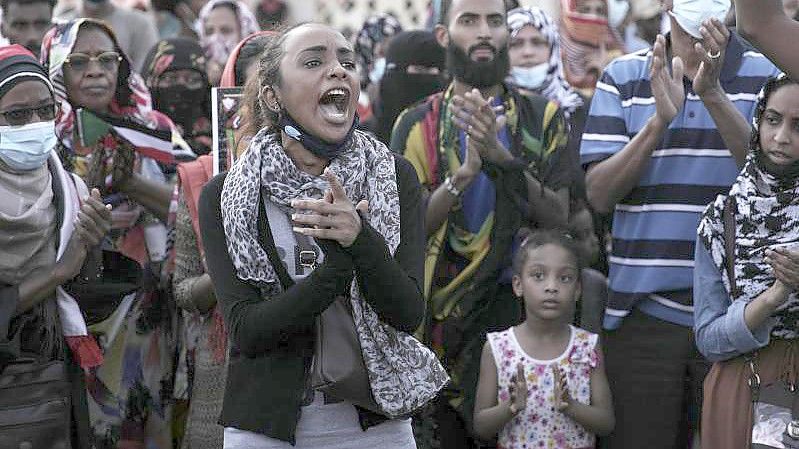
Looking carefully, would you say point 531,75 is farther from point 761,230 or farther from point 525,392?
point 761,230

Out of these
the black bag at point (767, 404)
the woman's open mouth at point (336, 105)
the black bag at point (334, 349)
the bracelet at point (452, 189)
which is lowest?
the black bag at point (767, 404)

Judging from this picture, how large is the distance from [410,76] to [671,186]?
2398 millimetres

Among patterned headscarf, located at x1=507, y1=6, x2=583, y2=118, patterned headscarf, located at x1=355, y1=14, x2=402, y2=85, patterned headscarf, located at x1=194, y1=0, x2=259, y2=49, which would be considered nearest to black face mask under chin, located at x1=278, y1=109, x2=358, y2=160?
patterned headscarf, located at x1=507, y1=6, x2=583, y2=118

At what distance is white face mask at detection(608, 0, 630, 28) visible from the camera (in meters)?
10.2

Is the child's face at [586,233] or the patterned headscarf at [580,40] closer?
the child's face at [586,233]

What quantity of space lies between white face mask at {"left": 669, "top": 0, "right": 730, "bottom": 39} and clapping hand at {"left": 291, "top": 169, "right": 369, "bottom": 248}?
83.3 inches

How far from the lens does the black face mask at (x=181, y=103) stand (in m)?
7.39

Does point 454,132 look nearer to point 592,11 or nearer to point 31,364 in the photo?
point 31,364

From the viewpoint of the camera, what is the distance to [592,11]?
8977 mm

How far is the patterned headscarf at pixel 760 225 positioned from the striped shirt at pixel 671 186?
449mm

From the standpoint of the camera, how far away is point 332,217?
3867mm

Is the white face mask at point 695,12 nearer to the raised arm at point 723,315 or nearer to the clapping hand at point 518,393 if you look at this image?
the raised arm at point 723,315

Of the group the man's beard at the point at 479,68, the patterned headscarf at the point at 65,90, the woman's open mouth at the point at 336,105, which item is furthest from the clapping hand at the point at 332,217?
the patterned headscarf at the point at 65,90

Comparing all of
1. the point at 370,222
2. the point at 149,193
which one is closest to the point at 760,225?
the point at 370,222
